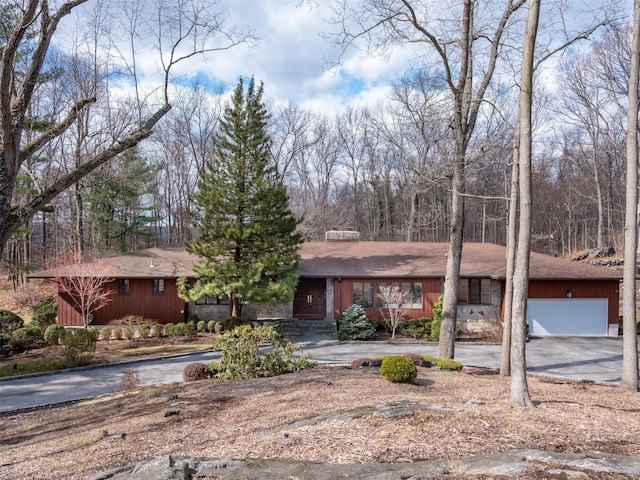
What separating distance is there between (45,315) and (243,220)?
34.8 ft

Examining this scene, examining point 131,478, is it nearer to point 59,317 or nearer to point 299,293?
point 299,293

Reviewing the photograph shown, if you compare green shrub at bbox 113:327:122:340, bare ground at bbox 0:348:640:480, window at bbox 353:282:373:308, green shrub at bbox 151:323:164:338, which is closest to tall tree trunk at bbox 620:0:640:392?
bare ground at bbox 0:348:640:480

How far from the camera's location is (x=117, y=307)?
65.6 feet

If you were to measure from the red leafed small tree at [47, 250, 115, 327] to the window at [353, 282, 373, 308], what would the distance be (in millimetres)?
11084

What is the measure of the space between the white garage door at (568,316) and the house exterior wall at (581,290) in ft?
0.61

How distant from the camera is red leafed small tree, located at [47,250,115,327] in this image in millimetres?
18031

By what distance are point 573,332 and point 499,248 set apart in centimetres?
672

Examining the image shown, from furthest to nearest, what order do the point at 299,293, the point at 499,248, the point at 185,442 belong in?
the point at 499,248 < the point at 299,293 < the point at 185,442

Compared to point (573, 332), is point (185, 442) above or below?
above

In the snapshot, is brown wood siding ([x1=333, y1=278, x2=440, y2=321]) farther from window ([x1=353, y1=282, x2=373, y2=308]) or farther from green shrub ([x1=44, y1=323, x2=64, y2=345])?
green shrub ([x1=44, y1=323, x2=64, y2=345])

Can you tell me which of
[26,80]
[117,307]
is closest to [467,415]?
[26,80]

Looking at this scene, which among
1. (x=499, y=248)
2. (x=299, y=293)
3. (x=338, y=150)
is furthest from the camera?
(x=338, y=150)

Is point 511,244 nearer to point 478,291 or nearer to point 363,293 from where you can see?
point 478,291

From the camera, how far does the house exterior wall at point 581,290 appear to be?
18.8 meters
